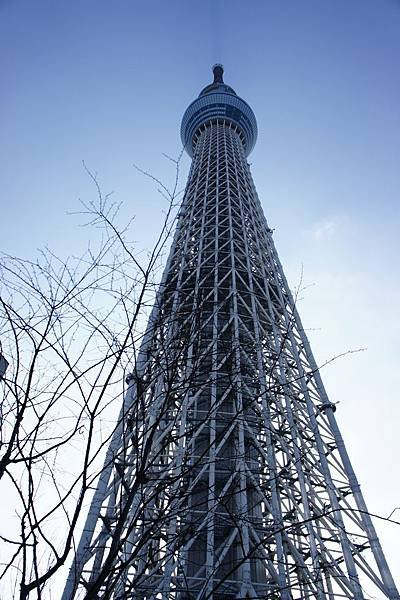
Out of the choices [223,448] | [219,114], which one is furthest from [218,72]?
[223,448]

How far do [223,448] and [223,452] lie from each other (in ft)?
0.46

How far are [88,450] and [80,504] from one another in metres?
0.44

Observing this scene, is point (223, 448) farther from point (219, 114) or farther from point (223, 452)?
point (219, 114)

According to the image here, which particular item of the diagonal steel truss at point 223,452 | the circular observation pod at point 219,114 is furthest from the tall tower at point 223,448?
the circular observation pod at point 219,114

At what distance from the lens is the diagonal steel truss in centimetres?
398

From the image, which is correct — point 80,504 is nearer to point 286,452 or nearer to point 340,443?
point 286,452

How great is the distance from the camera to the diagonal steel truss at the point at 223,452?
13.1ft

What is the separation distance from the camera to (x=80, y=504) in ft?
10.0

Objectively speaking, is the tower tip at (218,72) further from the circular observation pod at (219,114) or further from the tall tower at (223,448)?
the tall tower at (223,448)

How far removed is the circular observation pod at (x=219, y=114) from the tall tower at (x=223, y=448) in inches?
517

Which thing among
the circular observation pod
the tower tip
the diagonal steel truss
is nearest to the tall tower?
the diagonal steel truss

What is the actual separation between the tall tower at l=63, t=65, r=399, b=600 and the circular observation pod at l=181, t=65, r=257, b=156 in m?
13.1

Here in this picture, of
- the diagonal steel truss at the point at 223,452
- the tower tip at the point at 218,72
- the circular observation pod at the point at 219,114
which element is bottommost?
the diagonal steel truss at the point at 223,452

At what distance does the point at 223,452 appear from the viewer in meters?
12.2
